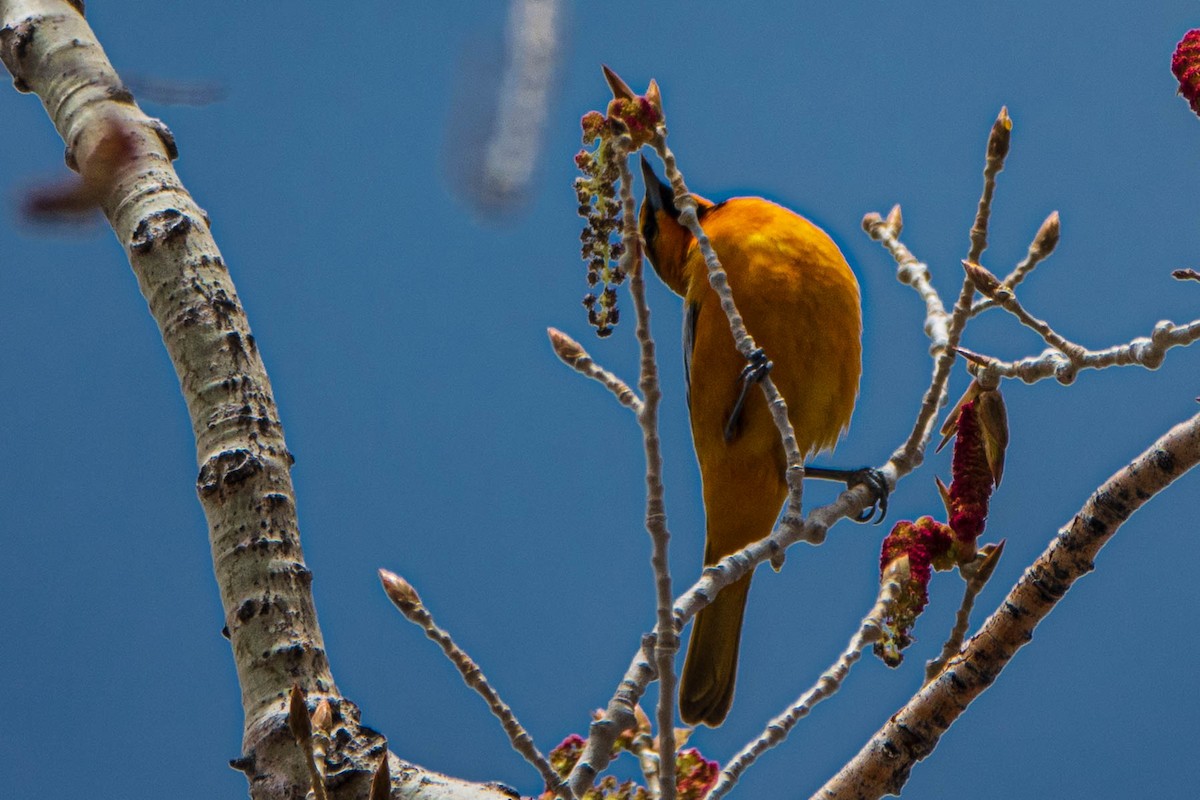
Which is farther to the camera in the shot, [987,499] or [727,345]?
[727,345]

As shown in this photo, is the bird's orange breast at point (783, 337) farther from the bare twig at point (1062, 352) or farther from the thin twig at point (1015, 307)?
the thin twig at point (1015, 307)

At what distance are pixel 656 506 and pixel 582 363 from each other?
401 millimetres

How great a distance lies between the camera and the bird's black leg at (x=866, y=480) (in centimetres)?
213

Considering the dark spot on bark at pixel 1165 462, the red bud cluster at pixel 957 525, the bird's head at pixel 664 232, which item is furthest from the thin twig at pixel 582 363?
the bird's head at pixel 664 232

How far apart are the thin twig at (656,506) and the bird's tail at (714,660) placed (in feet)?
5.49

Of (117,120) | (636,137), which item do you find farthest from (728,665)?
(117,120)

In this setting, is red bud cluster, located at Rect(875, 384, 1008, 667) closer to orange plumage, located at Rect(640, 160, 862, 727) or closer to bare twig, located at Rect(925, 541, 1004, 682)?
bare twig, located at Rect(925, 541, 1004, 682)

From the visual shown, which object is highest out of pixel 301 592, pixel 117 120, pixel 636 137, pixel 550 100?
pixel 117 120

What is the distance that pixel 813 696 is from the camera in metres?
Result: 1.67

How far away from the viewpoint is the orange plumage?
117 inches

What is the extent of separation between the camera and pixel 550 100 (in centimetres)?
170

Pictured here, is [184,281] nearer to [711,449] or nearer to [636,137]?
[636,137]

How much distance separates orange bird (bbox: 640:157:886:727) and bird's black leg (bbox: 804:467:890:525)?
0.09ft

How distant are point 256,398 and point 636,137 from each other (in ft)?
2.18
